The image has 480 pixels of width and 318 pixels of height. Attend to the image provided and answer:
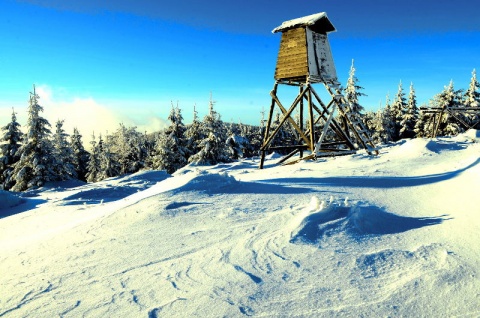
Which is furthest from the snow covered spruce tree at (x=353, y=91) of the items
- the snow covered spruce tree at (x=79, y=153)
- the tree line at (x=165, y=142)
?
the snow covered spruce tree at (x=79, y=153)

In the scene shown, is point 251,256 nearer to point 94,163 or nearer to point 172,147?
point 172,147

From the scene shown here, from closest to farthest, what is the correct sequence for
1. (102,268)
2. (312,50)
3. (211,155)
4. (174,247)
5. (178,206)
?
(102,268) → (174,247) → (178,206) → (312,50) → (211,155)

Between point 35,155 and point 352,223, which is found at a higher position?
point 35,155

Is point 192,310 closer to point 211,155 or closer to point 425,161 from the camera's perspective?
point 425,161

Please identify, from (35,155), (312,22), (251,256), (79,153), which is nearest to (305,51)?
(312,22)

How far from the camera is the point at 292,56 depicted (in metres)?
12.9

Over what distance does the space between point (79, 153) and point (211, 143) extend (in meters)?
29.7

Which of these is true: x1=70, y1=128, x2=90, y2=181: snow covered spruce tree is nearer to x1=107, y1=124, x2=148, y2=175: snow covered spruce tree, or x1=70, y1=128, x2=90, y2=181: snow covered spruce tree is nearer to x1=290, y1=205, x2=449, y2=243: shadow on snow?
x1=107, y1=124, x2=148, y2=175: snow covered spruce tree

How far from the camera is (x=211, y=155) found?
33281 millimetres

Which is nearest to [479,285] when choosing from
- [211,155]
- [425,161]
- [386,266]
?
[386,266]

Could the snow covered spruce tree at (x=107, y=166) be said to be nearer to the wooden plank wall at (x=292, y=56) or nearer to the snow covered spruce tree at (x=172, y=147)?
the snow covered spruce tree at (x=172, y=147)

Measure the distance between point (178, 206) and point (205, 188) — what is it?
3.11ft

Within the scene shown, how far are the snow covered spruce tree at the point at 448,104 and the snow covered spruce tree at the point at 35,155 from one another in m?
41.0

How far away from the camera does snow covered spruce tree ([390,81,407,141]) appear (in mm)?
48219
